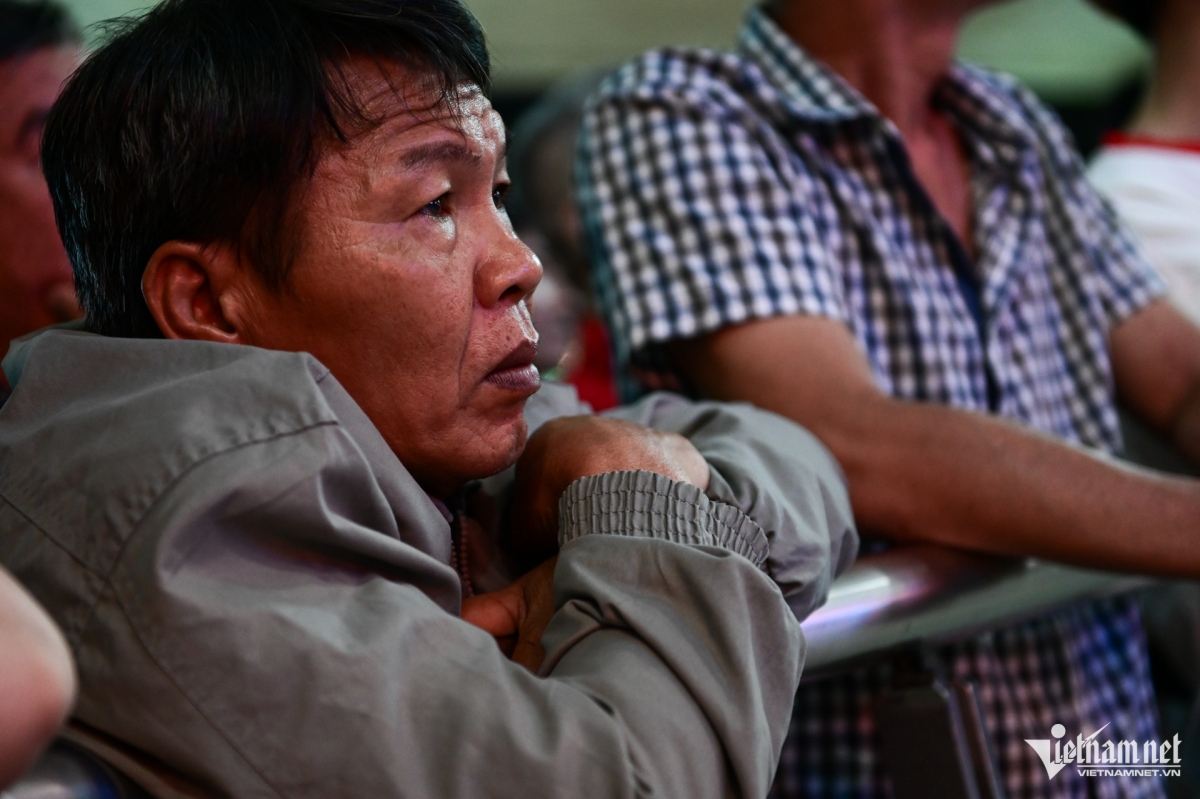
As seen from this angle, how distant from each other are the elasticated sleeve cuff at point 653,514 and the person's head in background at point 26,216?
2.70ft

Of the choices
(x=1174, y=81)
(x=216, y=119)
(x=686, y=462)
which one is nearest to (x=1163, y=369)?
(x=1174, y=81)

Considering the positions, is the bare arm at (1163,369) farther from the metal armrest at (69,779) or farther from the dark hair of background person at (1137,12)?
the metal armrest at (69,779)

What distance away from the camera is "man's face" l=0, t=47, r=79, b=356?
4.39ft

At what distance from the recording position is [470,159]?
79cm

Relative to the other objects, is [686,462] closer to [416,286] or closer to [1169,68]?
[416,286]

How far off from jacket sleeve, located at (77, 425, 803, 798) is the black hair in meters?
1.01

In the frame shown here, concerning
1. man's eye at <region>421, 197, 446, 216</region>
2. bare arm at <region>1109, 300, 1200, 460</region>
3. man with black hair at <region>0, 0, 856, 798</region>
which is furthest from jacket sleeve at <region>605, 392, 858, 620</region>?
bare arm at <region>1109, 300, 1200, 460</region>

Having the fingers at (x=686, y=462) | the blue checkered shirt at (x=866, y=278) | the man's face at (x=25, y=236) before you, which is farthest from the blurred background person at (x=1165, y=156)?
the man's face at (x=25, y=236)

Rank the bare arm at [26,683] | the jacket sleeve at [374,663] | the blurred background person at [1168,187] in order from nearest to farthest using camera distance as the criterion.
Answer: the bare arm at [26,683] → the jacket sleeve at [374,663] → the blurred background person at [1168,187]

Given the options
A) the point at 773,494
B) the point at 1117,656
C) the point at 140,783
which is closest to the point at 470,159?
the point at 773,494

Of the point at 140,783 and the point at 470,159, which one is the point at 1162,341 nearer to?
the point at 470,159

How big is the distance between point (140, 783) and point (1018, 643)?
→ 3.23 ft

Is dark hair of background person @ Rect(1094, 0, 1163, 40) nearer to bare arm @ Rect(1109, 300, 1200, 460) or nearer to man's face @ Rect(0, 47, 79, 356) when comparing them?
bare arm @ Rect(1109, 300, 1200, 460)

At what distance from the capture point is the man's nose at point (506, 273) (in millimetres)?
806
